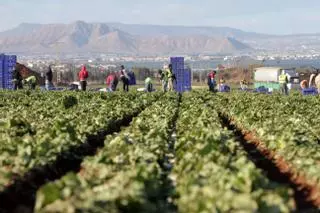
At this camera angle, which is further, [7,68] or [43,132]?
[7,68]

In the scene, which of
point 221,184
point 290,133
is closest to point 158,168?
point 221,184

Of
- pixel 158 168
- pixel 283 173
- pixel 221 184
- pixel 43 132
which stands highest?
pixel 221 184

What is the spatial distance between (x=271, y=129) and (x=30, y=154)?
5.69 metres

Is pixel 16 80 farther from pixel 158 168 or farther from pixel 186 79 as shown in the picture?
pixel 158 168

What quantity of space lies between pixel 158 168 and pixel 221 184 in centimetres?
214

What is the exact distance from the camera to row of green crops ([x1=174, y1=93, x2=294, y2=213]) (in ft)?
22.6

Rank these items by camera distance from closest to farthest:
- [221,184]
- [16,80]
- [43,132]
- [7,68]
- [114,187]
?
[114,187] < [221,184] < [43,132] < [16,80] < [7,68]

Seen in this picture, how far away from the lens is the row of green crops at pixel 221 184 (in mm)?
6887

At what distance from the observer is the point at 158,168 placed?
977cm

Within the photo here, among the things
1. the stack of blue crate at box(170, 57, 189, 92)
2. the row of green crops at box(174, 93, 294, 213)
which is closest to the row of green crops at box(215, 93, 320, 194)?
the row of green crops at box(174, 93, 294, 213)

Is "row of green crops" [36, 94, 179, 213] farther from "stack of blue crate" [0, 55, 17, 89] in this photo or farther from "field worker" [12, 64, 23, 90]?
"stack of blue crate" [0, 55, 17, 89]

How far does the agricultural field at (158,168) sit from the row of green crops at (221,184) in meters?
0.01

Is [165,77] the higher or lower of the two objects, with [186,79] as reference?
higher

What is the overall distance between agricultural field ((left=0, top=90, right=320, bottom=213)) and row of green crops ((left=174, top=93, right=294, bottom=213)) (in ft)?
0.04
